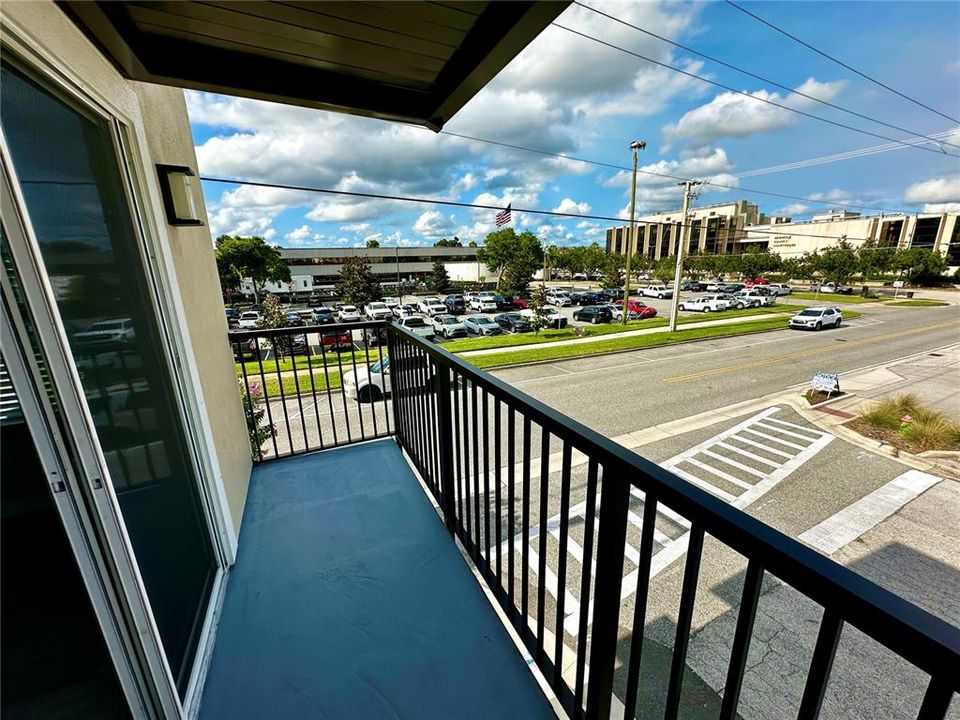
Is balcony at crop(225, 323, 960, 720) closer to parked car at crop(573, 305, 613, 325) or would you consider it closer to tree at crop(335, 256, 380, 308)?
parked car at crop(573, 305, 613, 325)

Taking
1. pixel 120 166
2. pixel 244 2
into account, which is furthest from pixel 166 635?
pixel 244 2

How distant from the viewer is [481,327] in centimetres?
1827

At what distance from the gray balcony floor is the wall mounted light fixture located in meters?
1.59

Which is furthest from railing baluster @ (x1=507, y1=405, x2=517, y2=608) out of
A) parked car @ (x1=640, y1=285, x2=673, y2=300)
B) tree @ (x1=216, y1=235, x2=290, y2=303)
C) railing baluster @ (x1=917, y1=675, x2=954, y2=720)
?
parked car @ (x1=640, y1=285, x2=673, y2=300)

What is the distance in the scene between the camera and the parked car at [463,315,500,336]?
1816 cm

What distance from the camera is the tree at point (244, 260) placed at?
28.5 meters

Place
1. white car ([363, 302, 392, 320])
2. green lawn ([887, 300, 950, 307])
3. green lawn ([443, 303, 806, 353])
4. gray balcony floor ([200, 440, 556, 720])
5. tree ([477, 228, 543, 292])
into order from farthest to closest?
1. tree ([477, 228, 543, 292])
2. green lawn ([887, 300, 950, 307])
3. white car ([363, 302, 392, 320])
4. green lawn ([443, 303, 806, 353])
5. gray balcony floor ([200, 440, 556, 720])

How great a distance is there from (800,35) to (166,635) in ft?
43.9

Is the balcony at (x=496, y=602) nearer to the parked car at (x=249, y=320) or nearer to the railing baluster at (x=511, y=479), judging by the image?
the railing baluster at (x=511, y=479)

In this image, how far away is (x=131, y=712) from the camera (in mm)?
973

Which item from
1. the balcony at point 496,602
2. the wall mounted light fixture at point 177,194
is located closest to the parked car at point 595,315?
the balcony at point 496,602

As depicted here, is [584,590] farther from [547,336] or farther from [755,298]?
[755,298]

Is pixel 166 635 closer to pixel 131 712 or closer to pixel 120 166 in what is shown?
pixel 131 712

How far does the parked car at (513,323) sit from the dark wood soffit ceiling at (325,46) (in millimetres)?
17751
